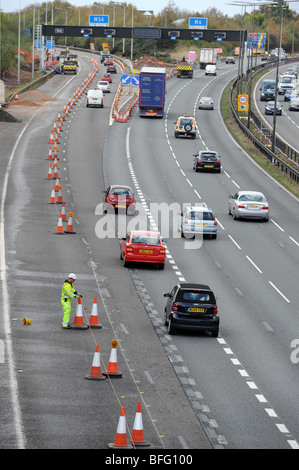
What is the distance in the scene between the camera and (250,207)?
1977 inches

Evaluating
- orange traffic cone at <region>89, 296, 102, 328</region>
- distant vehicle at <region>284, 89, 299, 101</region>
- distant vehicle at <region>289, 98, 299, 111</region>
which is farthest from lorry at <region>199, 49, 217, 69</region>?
orange traffic cone at <region>89, 296, 102, 328</region>

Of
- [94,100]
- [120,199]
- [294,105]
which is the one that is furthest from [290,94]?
[120,199]

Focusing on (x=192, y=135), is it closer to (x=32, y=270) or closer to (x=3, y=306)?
(x=32, y=270)

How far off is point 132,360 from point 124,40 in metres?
166

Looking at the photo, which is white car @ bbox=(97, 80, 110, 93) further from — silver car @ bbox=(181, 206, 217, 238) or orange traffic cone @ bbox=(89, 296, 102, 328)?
orange traffic cone @ bbox=(89, 296, 102, 328)

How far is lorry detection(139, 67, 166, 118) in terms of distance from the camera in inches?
3494

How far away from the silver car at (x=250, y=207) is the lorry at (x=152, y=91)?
39.3 metres

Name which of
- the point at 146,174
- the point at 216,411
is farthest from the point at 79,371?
the point at 146,174

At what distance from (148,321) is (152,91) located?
6022 centimetres

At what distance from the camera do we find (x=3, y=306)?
30.4m

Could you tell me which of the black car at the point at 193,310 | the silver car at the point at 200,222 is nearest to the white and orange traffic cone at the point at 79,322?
the black car at the point at 193,310

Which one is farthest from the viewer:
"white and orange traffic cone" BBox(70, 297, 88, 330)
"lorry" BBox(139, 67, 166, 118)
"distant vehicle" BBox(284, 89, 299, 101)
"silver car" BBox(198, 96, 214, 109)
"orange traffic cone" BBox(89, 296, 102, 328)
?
"distant vehicle" BBox(284, 89, 299, 101)

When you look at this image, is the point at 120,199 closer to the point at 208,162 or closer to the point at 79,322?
the point at 208,162

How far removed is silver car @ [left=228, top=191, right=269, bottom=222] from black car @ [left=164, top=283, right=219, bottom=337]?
21672 millimetres
